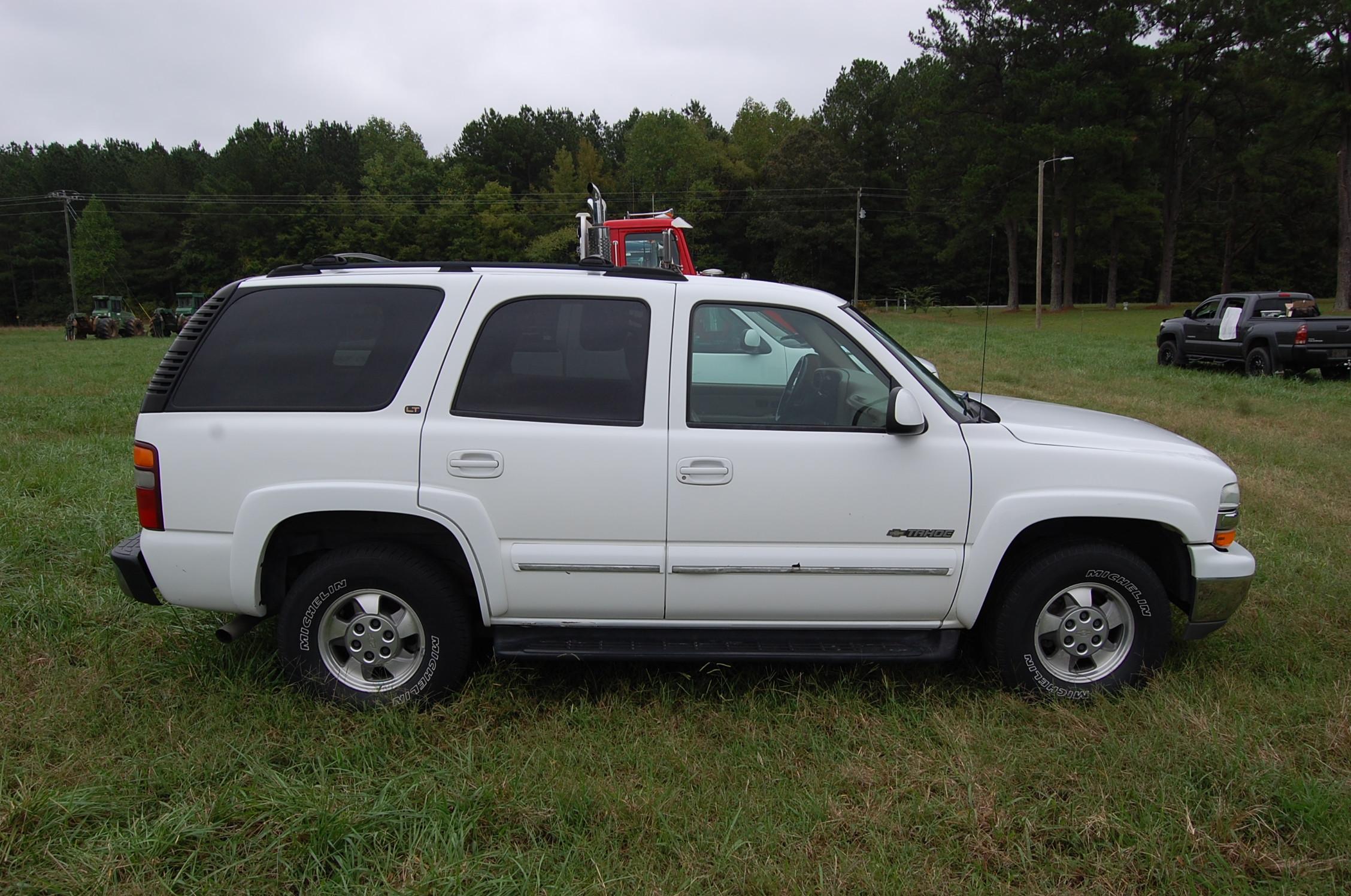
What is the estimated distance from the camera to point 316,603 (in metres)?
3.56

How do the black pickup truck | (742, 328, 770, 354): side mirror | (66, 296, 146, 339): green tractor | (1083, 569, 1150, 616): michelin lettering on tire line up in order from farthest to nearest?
(66, 296, 146, 339): green tractor
the black pickup truck
(742, 328, 770, 354): side mirror
(1083, 569, 1150, 616): michelin lettering on tire

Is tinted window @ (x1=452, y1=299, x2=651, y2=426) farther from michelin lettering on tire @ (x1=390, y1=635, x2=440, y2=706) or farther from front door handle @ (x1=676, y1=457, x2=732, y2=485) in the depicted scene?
michelin lettering on tire @ (x1=390, y1=635, x2=440, y2=706)

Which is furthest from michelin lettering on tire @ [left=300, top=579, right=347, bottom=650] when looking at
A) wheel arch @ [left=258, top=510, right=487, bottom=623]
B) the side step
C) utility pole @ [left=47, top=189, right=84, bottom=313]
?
utility pole @ [left=47, top=189, right=84, bottom=313]

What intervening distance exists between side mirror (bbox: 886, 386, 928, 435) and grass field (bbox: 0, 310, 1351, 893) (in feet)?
3.82

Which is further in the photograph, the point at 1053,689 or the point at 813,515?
the point at 1053,689

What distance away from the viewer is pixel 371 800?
2.99 meters

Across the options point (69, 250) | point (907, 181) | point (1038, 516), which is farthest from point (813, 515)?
point (907, 181)

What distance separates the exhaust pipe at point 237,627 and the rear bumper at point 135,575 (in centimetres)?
29

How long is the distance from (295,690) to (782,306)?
8.46 feet

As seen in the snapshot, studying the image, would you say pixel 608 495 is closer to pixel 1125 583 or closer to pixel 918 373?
pixel 918 373

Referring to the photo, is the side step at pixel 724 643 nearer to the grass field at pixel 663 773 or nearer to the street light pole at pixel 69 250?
the grass field at pixel 663 773

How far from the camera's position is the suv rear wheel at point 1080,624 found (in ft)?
12.0

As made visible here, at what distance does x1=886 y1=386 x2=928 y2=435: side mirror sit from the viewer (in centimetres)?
343

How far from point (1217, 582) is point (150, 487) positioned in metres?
4.35
